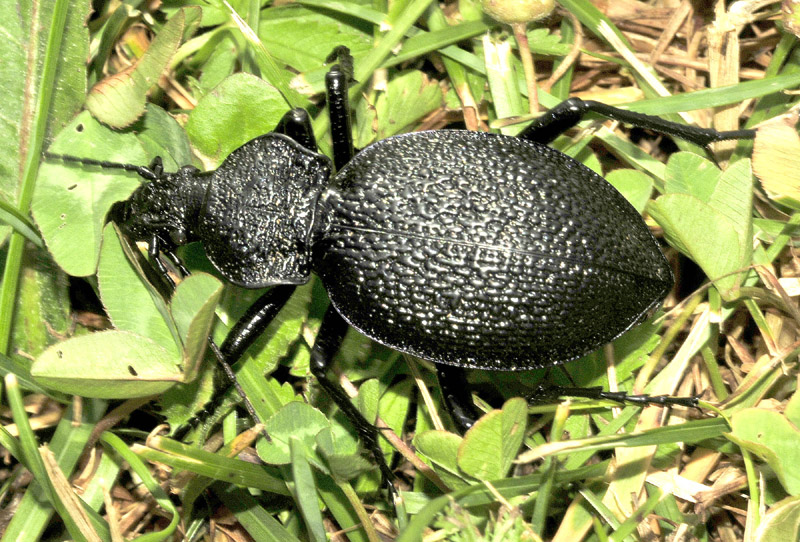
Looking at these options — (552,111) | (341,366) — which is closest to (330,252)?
(341,366)

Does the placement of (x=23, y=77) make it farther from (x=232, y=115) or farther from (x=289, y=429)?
(x=289, y=429)

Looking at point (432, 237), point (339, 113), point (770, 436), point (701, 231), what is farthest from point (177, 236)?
point (770, 436)

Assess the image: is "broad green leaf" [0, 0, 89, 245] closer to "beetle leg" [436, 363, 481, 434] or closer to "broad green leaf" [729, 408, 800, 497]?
"beetle leg" [436, 363, 481, 434]

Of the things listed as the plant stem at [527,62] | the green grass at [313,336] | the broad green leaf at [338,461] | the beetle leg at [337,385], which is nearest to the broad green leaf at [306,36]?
the green grass at [313,336]

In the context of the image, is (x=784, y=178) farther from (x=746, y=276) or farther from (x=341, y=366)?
(x=341, y=366)

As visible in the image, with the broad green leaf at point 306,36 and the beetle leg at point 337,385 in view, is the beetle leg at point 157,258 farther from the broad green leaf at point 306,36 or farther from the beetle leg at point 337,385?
the broad green leaf at point 306,36
